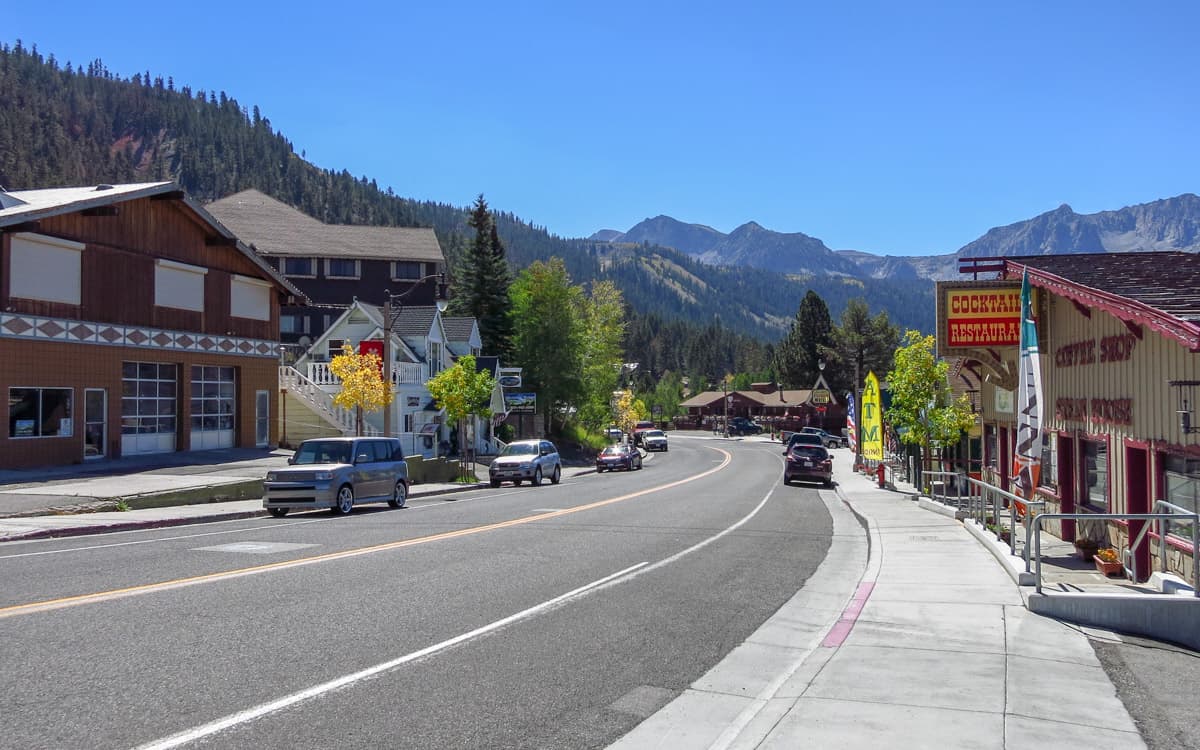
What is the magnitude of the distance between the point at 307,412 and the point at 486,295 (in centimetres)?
3596

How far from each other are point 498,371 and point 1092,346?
156 ft

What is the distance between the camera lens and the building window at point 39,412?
28.1 metres

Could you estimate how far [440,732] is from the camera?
6.28 m

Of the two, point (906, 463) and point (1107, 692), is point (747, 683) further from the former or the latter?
point (906, 463)

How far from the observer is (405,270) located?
79.4 m

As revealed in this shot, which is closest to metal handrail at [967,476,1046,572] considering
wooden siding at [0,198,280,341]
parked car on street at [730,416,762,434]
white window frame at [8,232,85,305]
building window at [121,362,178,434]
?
wooden siding at [0,198,280,341]

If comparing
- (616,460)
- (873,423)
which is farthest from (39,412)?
(616,460)

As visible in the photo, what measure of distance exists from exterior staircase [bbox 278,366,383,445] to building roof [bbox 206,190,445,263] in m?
34.4

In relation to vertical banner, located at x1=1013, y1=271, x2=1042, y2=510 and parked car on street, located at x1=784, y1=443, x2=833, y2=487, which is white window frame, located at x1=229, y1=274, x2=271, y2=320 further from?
vertical banner, located at x1=1013, y1=271, x2=1042, y2=510

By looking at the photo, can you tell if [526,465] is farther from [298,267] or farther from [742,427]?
[742,427]

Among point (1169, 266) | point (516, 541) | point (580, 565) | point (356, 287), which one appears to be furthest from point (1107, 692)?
point (356, 287)

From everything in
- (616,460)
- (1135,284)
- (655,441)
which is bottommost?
(655,441)

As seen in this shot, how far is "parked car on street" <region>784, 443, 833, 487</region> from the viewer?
3988 cm

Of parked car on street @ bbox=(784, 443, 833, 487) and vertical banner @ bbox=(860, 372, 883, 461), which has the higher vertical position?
vertical banner @ bbox=(860, 372, 883, 461)
